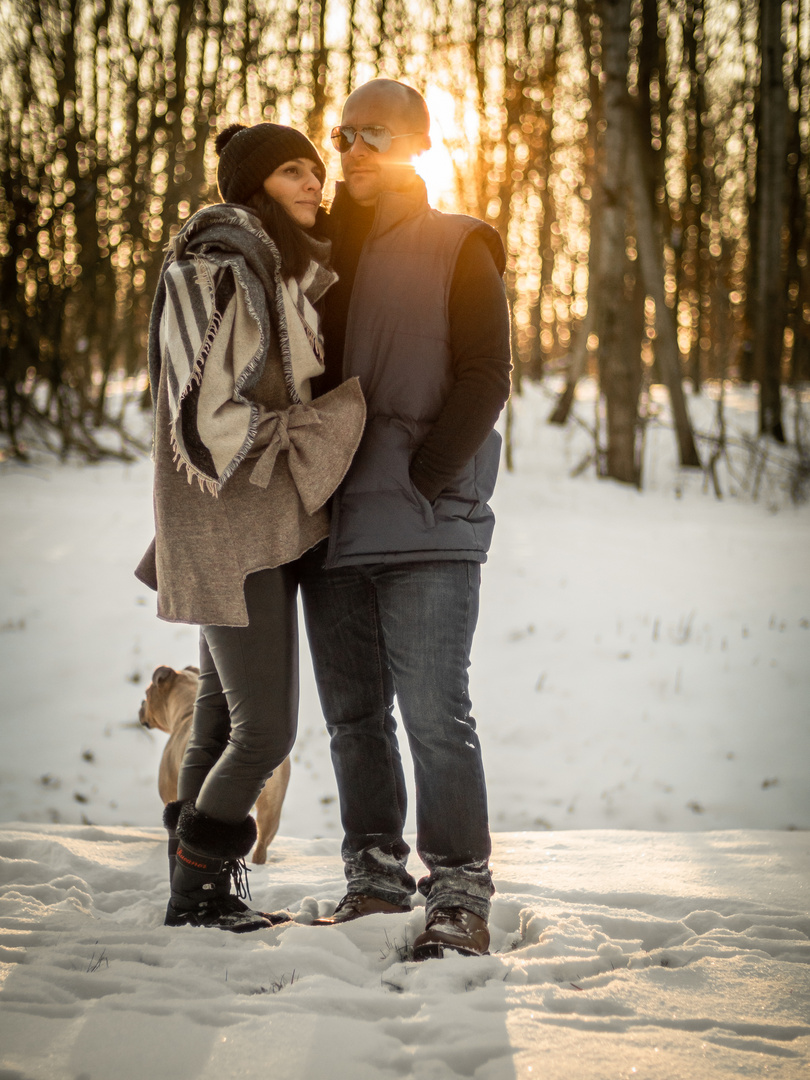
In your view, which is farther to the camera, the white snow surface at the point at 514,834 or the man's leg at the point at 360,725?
the man's leg at the point at 360,725

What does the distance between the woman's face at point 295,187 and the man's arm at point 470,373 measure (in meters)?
0.46

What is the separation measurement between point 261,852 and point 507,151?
10062mm

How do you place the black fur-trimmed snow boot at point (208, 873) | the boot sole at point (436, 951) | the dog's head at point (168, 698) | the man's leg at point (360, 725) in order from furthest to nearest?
the dog's head at point (168, 698) < the man's leg at point (360, 725) < the black fur-trimmed snow boot at point (208, 873) < the boot sole at point (436, 951)

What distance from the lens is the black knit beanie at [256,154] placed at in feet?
7.25

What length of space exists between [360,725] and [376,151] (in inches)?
65.7

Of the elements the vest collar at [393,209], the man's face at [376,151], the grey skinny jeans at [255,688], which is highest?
the man's face at [376,151]

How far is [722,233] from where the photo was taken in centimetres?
2122

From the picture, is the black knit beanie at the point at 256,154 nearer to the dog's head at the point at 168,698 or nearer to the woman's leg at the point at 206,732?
the woman's leg at the point at 206,732

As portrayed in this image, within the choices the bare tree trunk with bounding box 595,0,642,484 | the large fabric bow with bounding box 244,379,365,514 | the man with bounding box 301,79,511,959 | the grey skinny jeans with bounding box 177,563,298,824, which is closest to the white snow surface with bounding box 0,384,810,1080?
the man with bounding box 301,79,511,959

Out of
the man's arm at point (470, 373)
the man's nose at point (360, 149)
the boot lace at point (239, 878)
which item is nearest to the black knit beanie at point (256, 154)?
the man's nose at point (360, 149)

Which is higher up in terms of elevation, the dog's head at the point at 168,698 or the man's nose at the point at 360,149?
the man's nose at the point at 360,149

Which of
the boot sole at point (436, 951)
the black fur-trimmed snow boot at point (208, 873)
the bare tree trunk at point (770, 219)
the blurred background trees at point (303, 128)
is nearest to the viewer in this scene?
the boot sole at point (436, 951)

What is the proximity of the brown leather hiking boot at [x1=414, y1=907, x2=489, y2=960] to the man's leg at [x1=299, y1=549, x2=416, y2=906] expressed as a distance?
0.29 meters

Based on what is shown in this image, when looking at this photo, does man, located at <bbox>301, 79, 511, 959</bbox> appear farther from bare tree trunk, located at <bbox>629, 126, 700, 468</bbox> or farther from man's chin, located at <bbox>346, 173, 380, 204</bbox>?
bare tree trunk, located at <bbox>629, 126, 700, 468</bbox>
